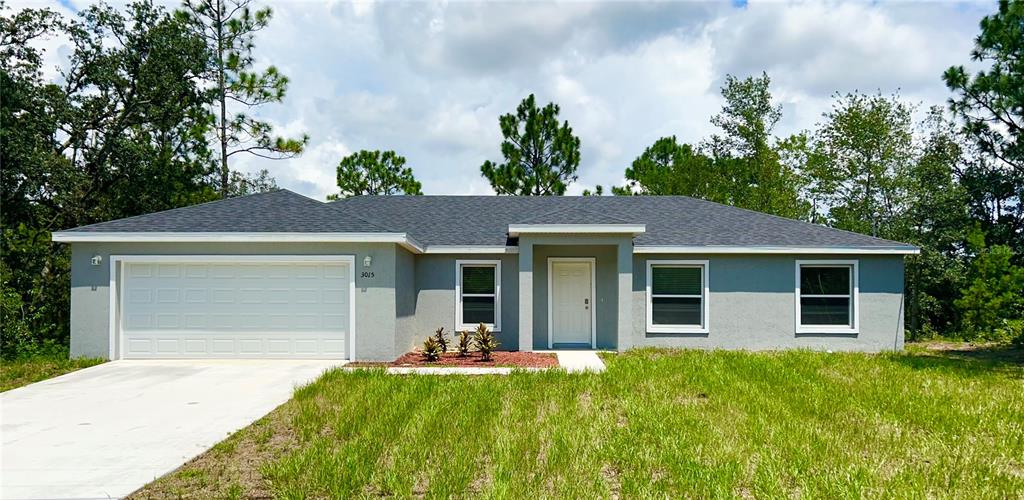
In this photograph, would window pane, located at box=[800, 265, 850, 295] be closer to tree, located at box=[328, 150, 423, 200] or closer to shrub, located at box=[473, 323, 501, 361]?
shrub, located at box=[473, 323, 501, 361]

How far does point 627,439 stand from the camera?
6566 mm

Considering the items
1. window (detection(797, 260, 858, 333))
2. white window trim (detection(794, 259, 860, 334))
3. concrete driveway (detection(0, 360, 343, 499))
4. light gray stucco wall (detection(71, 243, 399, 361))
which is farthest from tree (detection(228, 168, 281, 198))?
window (detection(797, 260, 858, 333))

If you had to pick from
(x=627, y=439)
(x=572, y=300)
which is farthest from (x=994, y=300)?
(x=627, y=439)

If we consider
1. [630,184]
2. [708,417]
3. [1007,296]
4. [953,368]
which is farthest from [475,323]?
[630,184]

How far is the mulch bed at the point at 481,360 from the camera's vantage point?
39.8ft

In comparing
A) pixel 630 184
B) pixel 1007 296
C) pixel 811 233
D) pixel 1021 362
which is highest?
pixel 630 184

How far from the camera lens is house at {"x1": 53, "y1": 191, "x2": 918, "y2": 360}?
501 inches

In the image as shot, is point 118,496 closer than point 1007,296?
Yes

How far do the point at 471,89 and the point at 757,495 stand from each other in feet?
51.6

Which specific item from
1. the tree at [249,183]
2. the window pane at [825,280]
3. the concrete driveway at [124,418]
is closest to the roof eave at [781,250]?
the window pane at [825,280]

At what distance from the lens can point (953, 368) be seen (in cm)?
1178

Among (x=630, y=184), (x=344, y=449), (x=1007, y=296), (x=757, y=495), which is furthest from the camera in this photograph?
(x=630, y=184)

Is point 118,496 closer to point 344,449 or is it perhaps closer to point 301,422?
point 344,449

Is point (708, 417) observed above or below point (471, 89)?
below
